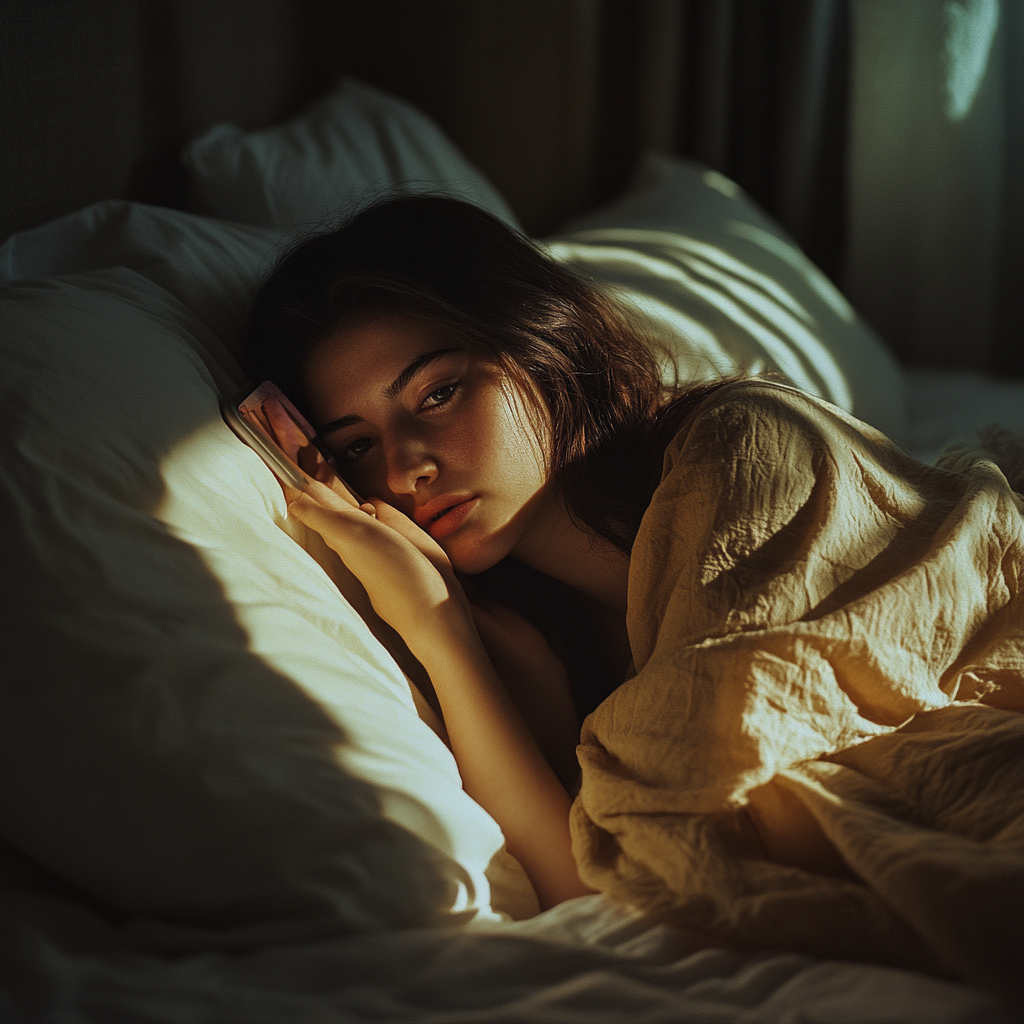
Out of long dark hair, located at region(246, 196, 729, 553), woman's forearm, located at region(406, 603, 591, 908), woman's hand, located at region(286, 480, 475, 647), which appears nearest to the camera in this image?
woman's forearm, located at region(406, 603, 591, 908)

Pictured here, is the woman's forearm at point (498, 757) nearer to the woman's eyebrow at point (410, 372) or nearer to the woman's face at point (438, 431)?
the woman's face at point (438, 431)

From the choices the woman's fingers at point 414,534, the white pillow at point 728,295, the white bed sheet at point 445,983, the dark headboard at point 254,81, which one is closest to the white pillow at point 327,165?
the dark headboard at point 254,81

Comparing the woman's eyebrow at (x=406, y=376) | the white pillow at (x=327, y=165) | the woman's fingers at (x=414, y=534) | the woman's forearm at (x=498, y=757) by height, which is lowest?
the woman's forearm at (x=498, y=757)

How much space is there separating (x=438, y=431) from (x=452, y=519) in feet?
0.31

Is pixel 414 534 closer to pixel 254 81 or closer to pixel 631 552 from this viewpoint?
pixel 631 552

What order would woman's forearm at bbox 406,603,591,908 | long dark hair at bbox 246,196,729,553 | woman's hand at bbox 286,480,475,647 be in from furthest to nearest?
long dark hair at bbox 246,196,729,553
woman's hand at bbox 286,480,475,647
woman's forearm at bbox 406,603,591,908

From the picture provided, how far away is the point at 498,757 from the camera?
33.7 inches

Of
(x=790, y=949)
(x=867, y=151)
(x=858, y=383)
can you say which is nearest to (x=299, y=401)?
(x=790, y=949)

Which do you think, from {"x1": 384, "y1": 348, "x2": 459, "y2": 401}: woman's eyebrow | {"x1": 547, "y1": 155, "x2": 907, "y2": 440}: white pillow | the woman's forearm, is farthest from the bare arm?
{"x1": 547, "y1": 155, "x2": 907, "y2": 440}: white pillow

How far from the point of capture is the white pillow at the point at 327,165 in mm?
1311

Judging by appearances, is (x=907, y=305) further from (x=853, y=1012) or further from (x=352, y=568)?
(x=853, y=1012)

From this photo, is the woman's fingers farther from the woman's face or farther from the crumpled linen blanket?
the crumpled linen blanket

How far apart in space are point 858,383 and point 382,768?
3.93ft

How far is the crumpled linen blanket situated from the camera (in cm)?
60
